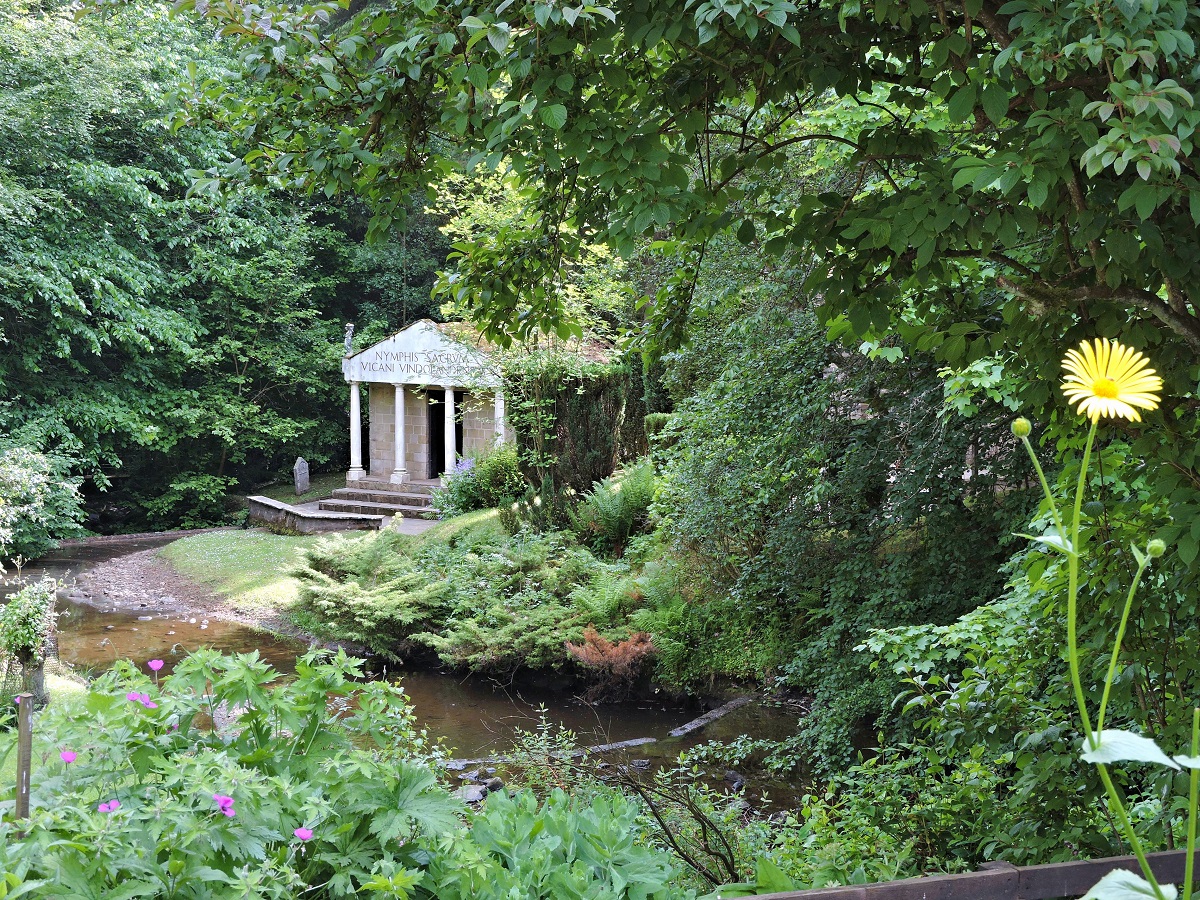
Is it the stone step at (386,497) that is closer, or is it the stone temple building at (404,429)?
the stone temple building at (404,429)

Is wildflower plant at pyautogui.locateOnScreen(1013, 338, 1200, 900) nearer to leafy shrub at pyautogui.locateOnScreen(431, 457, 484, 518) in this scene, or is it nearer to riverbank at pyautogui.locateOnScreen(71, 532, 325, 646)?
riverbank at pyautogui.locateOnScreen(71, 532, 325, 646)

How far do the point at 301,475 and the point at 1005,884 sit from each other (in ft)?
77.2

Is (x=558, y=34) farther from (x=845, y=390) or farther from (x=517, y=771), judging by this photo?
(x=517, y=771)

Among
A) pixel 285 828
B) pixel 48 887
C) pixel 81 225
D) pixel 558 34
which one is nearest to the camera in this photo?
pixel 48 887

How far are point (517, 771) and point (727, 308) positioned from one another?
4.02m

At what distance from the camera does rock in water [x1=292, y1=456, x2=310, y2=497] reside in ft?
78.1

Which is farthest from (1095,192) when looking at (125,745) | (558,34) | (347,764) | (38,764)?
(38,764)

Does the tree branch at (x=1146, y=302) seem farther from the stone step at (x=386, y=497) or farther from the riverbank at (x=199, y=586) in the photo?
the stone step at (x=386, y=497)

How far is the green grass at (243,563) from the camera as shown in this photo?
13.8 m

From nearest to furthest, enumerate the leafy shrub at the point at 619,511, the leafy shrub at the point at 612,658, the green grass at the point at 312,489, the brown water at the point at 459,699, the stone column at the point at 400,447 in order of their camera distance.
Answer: the brown water at the point at 459,699, the leafy shrub at the point at 612,658, the leafy shrub at the point at 619,511, the stone column at the point at 400,447, the green grass at the point at 312,489

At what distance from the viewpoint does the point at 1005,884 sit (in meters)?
2.00

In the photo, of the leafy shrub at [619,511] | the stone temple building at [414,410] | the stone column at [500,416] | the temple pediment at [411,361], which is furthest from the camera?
the stone temple building at [414,410]

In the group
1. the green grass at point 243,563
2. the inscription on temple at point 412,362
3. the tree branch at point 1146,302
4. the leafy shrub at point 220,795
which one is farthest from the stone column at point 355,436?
the tree branch at point 1146,302

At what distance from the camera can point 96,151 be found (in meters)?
19.6
